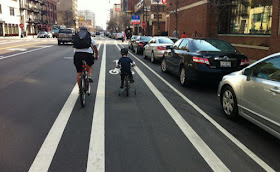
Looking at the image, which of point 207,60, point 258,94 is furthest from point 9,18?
point 258,94

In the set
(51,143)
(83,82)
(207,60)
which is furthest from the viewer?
(207,60)

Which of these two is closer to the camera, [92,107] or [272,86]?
[272,86]

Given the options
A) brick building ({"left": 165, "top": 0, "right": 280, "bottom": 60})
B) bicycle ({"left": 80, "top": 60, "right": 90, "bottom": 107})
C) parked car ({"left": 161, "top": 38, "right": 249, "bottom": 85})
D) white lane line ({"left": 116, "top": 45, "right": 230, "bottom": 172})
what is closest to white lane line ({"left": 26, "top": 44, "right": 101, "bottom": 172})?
bicycle ({"left": 80, "top": 60, "right": 90, "bottom": 107})

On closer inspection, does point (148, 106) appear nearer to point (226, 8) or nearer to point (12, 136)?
point (12, 136)

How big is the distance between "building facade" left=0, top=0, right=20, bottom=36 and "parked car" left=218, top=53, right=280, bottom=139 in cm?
6083

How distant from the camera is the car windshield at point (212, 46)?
8.28 m

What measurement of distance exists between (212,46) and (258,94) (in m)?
4.16

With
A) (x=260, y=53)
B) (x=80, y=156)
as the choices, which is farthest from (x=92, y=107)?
(x=260, y=53)

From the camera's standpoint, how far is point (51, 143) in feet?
13.7

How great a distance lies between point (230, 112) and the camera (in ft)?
18.1

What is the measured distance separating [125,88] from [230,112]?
9.95ft

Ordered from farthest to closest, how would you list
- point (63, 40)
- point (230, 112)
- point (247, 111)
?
point (63, 40), point (230, 112), point (247, 111)

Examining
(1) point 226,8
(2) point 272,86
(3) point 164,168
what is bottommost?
(3) point 164,168

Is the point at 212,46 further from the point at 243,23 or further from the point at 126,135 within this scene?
the point at 243,23
